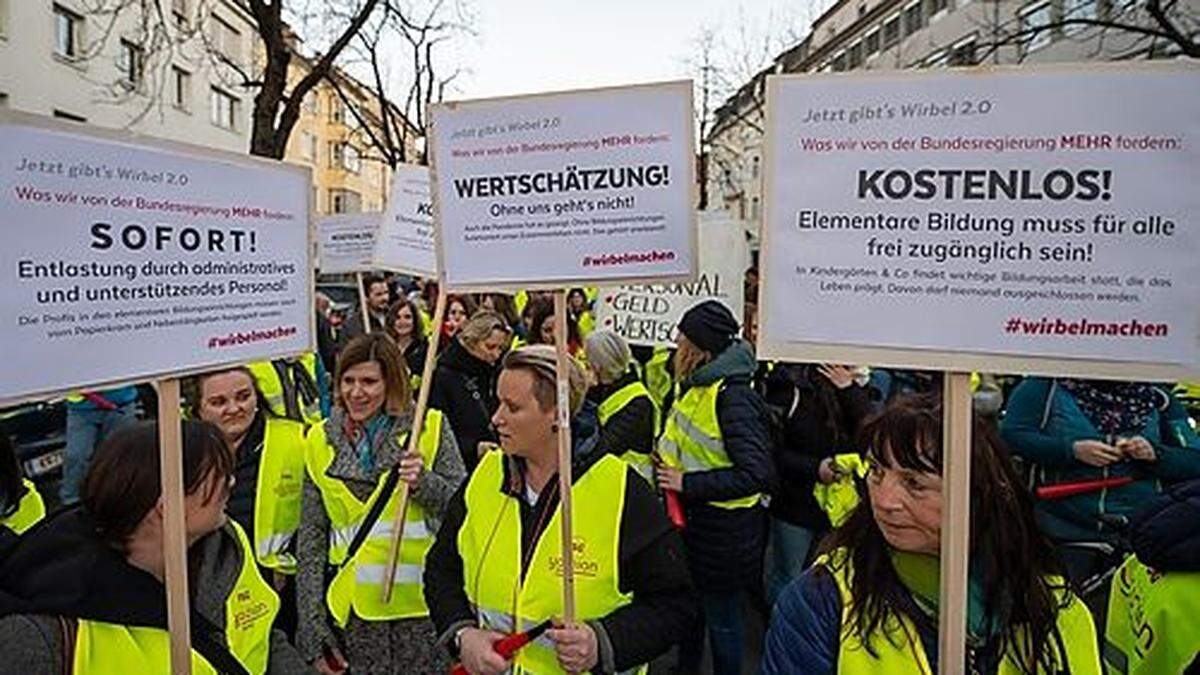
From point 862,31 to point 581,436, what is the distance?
55.0 meters

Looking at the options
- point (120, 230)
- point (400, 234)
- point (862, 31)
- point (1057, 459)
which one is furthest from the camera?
point (862, 31)

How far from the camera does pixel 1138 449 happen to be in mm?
4098

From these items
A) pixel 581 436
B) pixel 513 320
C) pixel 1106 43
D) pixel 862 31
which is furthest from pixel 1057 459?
pixel 862 31

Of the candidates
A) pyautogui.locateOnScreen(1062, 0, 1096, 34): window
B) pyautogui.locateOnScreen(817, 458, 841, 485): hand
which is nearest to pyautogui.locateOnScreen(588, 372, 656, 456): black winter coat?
pyautogui.locateOnScreen(817, 458, 841, 485): hand

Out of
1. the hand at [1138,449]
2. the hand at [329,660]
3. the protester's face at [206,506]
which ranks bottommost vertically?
the hand at [329,660]

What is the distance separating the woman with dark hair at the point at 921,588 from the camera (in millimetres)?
1963

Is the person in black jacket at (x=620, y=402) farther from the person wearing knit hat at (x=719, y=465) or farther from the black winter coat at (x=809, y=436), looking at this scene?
the black winter coat at (x=809, y=436)

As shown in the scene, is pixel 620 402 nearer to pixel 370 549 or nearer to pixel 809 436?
pixel 809 436

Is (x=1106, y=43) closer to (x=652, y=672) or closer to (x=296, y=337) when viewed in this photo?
(x=652, y=672)

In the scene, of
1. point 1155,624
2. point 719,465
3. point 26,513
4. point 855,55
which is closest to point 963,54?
point 719,465

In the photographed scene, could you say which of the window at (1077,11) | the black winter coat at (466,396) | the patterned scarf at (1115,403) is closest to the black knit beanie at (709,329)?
the black winter coat at (466,396)

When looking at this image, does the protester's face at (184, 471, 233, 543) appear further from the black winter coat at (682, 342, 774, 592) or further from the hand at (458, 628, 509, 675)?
the black winter coat at (682, 342, 774, 592)

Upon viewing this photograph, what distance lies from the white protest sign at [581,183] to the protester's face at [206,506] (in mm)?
976

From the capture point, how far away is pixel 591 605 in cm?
267
